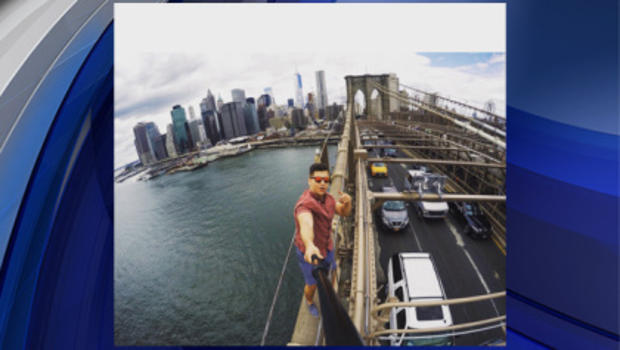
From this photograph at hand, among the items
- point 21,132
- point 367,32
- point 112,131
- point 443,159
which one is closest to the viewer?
point 21,132

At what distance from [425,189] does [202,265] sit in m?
1.74

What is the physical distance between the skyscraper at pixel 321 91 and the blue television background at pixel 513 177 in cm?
128

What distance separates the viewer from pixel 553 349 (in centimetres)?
163

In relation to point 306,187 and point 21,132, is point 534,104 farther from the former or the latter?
point 21,132

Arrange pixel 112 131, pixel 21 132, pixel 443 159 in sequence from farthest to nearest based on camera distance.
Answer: pixel 443 159, pixel 112 131, pixel 21 132

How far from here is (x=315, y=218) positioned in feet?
5.01

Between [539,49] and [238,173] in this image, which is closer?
[539,49]

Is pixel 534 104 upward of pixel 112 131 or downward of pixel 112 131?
downward

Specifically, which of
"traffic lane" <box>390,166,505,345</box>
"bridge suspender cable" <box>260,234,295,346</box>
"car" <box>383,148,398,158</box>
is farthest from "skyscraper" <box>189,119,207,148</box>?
"traffic lane" <box>390,166,505,345</box>

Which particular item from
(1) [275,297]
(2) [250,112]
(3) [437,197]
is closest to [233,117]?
(2) [250,112]

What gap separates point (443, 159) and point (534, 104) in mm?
646

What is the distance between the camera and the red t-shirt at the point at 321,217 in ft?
5.00

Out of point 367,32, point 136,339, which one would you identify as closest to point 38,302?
point 136,339

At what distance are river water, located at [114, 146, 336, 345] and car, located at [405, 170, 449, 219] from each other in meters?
0.83
